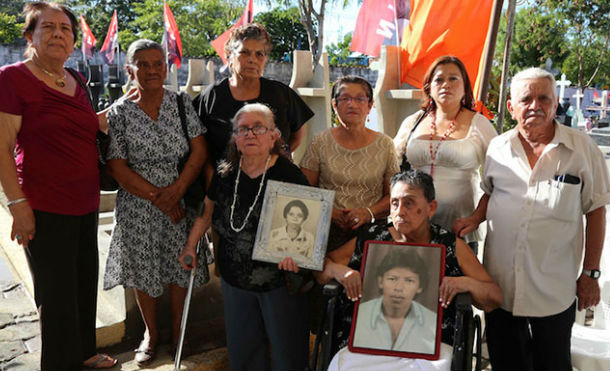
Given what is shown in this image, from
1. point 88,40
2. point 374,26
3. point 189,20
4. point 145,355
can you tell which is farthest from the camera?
point 189,20

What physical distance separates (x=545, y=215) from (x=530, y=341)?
680 millimetres

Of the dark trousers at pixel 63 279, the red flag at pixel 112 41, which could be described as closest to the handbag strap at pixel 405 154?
the dark trousers at pixel 63 279

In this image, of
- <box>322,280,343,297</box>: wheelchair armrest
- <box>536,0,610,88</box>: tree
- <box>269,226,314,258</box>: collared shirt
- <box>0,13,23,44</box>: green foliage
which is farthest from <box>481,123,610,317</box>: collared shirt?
<box>0,13,23,44</box>: green foliage

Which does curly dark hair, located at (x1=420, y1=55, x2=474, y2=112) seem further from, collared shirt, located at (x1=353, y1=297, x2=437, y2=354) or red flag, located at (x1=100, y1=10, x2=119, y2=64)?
red flag, located at (x1=100, y1=10, x2=119, y2=64)

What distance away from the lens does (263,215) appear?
93.8 inches

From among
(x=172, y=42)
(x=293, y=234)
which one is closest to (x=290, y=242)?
(x=293, y=234)

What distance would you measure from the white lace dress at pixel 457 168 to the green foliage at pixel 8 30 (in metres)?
36.4

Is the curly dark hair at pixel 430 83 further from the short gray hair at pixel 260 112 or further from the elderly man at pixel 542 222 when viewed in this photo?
the short gray hair at pixel 260 112

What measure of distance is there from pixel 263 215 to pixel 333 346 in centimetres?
73

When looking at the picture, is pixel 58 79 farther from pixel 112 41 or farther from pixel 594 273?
pixel 112 41

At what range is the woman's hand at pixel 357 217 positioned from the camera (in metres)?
Answer: 2.56

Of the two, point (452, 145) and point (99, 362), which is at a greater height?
point (452, 145)

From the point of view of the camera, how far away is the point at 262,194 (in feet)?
8.00

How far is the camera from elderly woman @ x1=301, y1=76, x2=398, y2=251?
2.68 metres
